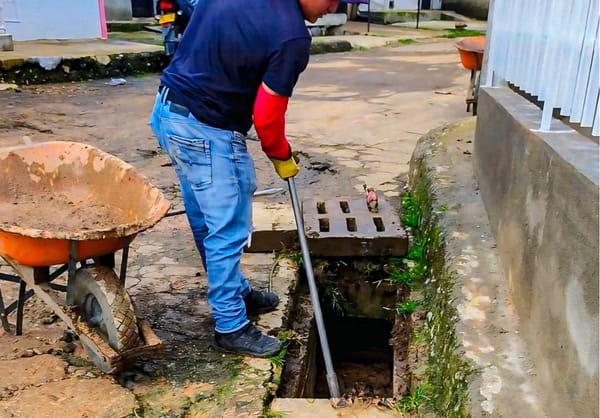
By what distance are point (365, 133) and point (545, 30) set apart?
12.8ft

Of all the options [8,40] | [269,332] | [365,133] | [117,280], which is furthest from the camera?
[8,40]

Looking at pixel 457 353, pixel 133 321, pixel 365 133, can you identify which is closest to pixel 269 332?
pixel 133 321

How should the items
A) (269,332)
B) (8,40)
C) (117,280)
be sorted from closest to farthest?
(117,280) → (269,332) → (8,40)

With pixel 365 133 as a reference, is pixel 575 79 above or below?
above

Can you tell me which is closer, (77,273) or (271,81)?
(271,81)

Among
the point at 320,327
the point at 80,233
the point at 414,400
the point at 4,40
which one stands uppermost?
the point at 80,233

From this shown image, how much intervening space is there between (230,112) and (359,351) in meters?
2.06

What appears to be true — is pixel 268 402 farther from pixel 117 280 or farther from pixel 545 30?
pixel 545 30

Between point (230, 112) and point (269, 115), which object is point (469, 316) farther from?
point (230, 112)

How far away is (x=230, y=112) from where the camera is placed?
8.38 feet

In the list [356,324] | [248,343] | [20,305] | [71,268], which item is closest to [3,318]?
[20,305]

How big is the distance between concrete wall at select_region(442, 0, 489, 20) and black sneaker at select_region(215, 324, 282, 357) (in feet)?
70.2

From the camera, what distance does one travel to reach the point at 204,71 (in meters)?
2.51

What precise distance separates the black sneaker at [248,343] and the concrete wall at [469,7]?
2140 centimetres
